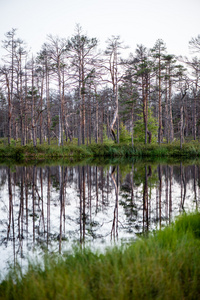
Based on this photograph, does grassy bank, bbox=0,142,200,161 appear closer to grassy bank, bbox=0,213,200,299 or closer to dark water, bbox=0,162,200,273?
dark water, bbox=0,162,200,273

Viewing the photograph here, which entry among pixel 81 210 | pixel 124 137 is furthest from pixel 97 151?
pixel 81 210

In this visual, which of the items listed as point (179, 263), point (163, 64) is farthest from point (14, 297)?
point (163, 64)

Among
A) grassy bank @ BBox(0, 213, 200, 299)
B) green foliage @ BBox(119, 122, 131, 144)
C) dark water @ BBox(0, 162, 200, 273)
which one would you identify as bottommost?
dark water @ BBox(0, 162, 200, 273)

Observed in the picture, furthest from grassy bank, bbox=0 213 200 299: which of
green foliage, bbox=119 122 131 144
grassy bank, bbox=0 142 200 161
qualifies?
green foliage, bbox=119 122 131 144

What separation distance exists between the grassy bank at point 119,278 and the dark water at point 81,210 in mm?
1052

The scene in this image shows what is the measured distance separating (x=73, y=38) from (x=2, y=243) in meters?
27.9

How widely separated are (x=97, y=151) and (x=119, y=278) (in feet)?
91.8

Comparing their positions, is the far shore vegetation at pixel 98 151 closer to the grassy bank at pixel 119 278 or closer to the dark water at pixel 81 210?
the dark water at pixel 81 210

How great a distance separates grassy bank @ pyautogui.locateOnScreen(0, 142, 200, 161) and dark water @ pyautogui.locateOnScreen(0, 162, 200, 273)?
14868mm

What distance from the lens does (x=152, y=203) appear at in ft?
26.6

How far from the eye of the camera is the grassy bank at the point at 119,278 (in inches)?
97.7

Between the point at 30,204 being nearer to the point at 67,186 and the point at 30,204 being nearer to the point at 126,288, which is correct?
the point at 67,186

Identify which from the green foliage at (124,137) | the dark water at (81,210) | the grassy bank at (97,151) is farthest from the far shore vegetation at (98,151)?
the dark water at (81,210)

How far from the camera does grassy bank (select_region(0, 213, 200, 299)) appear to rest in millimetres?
2482
